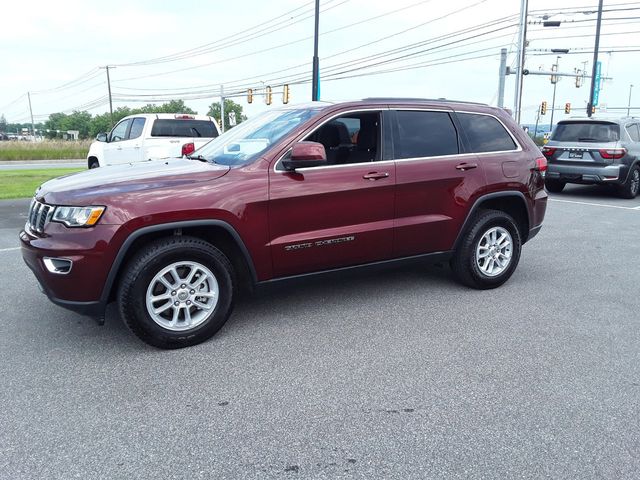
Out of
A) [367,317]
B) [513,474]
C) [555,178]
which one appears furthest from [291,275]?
[555,178]

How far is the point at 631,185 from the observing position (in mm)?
12484

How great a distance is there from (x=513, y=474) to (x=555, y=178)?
11.4 m

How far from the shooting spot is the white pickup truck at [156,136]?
40.1 feet

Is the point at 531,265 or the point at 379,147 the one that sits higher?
the point at 379,147

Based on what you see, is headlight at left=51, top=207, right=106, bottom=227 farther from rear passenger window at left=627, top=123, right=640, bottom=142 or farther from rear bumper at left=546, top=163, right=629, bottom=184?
rear passenger window at left=627, top=123, right=640, bottom=142

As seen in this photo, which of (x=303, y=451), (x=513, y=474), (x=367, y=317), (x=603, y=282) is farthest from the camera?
(x=603, y=282)

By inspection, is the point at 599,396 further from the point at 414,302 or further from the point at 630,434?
the point at 414,302

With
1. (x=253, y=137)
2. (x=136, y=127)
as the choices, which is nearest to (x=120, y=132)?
(x=136, y=127)

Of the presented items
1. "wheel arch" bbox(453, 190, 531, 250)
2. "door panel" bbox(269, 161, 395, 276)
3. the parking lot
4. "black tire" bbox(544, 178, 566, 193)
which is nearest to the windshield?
"door panel" bbox(269, 161, 395, 276)

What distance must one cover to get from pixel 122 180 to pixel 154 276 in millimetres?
709

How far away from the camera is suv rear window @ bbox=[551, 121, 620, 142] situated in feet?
39.9

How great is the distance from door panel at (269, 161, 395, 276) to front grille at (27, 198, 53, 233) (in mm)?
1531

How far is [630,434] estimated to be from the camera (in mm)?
2885

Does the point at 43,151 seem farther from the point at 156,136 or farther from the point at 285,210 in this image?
the point at 285,210
